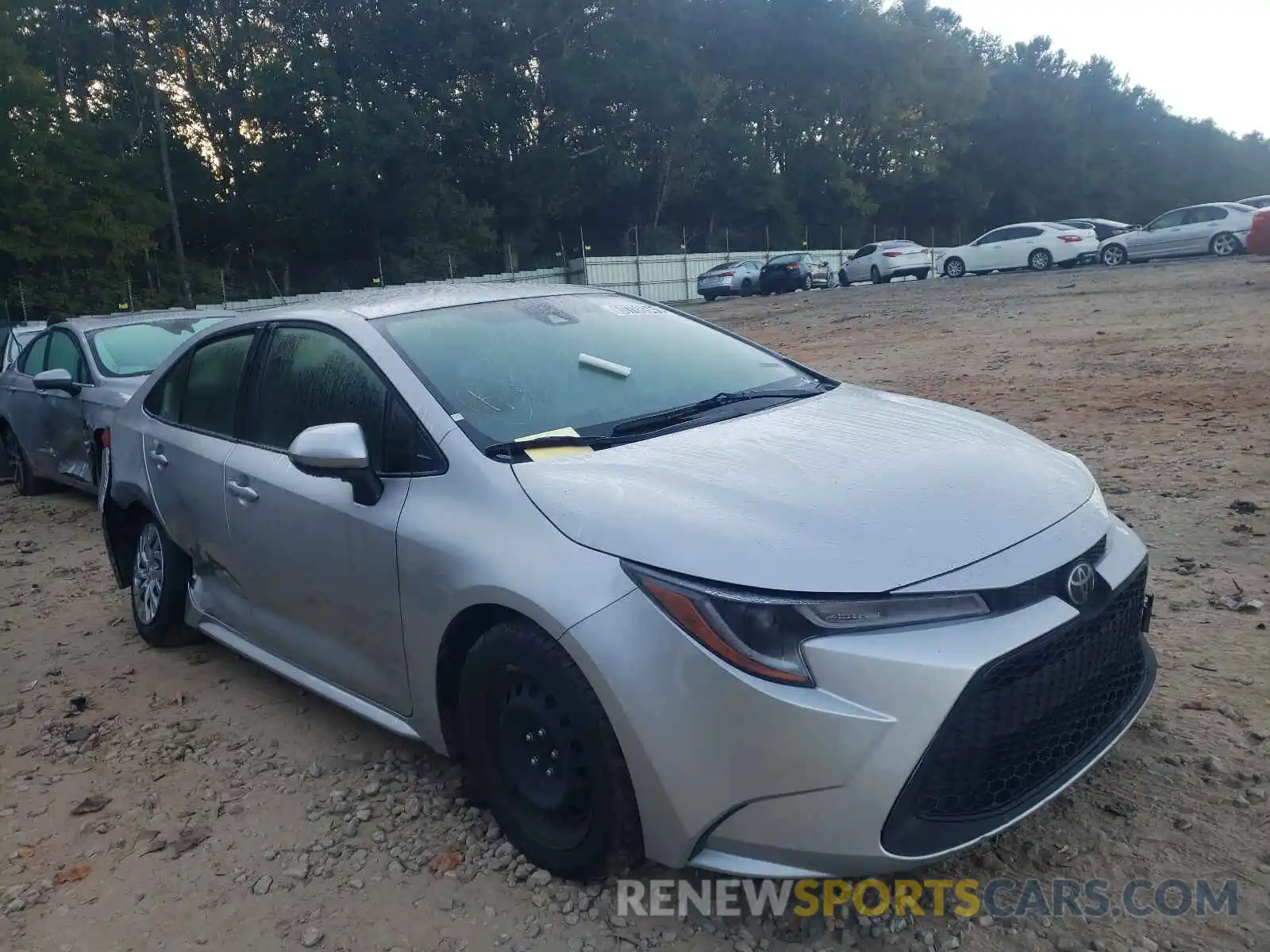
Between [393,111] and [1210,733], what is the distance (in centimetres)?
3828

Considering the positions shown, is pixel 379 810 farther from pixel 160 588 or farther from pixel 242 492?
pixel 160 588

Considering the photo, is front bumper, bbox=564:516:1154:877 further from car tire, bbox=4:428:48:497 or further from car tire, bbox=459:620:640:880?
car tire, bbox=4:428:48:497

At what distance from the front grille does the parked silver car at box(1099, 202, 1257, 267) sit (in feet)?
80.8

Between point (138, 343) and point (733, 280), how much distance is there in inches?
1094

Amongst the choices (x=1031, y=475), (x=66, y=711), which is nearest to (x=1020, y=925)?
(x=1031, y=475)

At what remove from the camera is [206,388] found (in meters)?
4.45

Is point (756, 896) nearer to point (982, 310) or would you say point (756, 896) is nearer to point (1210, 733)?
point (1210, 733)

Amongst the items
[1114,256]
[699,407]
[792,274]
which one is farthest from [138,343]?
[792,274]

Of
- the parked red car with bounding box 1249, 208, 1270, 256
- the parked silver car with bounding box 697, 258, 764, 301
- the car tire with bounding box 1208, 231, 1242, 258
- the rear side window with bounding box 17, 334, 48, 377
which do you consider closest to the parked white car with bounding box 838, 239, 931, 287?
the parked silver car with bounding box 697, 258, 764, 301

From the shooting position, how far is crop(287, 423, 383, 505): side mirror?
121 inches

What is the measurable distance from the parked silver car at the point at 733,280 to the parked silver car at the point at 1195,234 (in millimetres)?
12089

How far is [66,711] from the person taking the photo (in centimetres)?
438

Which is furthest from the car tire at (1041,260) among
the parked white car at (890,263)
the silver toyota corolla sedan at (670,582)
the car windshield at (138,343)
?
the silver toyota corolla sedan at (670,582)

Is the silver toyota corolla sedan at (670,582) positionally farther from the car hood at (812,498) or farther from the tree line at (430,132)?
the tree line at (430,132)
